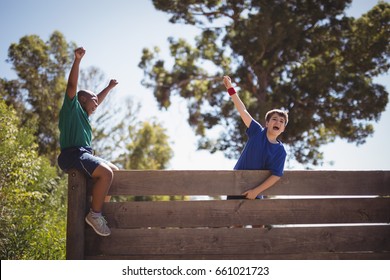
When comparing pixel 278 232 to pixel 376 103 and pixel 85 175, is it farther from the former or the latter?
pixel 376 103

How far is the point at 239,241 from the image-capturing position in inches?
133

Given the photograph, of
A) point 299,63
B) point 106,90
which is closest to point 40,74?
point 299,63

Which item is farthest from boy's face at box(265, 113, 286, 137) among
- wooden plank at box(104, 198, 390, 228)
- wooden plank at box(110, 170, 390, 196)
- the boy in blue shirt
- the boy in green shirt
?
the boy in green shirt

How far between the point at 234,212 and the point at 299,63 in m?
15.2

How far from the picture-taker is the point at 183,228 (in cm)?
338

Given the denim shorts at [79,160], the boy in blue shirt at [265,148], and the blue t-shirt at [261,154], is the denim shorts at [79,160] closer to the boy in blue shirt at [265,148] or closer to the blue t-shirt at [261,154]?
the boy in blue shirt at [265,148]

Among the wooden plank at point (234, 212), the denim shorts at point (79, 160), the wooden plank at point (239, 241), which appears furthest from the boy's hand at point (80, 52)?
the wooden plank at point (239, 241)

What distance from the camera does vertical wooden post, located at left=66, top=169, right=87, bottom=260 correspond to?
10.5 ft

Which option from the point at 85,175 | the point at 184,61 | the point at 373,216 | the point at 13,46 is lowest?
the point at 373,216

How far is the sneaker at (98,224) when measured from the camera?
320 centimetres

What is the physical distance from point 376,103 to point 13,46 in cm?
2053

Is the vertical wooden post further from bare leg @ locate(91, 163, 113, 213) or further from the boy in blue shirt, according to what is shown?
the boy in blue shirt

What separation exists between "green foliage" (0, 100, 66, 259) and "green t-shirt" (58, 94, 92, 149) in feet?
10.7

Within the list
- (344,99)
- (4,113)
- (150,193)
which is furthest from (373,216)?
(344,99)
